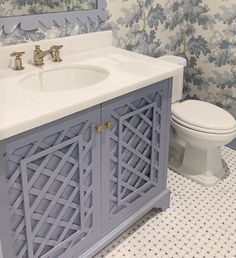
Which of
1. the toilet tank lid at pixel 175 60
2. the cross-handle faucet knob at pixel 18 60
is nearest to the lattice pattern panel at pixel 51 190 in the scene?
the cross-handle faucet knob at pixel 18 60

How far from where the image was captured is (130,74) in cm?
157

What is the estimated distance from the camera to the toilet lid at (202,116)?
2.07m

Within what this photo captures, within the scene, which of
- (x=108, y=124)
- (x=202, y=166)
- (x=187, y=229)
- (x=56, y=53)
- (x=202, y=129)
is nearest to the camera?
(x=108, y=124)

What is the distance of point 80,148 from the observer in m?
1.38

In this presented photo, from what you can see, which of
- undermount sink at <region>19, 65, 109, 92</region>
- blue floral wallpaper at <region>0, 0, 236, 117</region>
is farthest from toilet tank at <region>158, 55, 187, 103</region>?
undermount sink at <region>19, 65, 109, 92</region>

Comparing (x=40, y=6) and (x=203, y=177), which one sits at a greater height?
(x=40, y=6)

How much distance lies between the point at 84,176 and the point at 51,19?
796 mm

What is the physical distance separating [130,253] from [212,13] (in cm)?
170

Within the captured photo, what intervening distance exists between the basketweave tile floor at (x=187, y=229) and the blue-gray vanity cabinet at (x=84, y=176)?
0.11 metres

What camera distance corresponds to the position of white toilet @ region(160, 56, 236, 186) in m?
2.07

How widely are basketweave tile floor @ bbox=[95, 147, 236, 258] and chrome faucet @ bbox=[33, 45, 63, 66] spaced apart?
958 millimetres

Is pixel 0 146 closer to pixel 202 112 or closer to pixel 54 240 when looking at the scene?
pixel 54 240

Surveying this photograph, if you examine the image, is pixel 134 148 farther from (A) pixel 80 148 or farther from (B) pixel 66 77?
(B) pixel 66 77

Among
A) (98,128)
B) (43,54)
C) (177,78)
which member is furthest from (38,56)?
(177,78)
